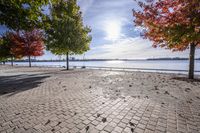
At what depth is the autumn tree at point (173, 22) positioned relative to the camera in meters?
8.14

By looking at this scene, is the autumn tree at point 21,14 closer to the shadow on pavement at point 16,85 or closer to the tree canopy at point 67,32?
the shadow on pavement at point 16,85

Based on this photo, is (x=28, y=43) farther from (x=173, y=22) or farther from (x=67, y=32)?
(x=173, y=22)

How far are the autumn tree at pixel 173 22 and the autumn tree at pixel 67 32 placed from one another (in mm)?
11809

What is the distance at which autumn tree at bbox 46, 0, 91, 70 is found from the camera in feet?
68.8

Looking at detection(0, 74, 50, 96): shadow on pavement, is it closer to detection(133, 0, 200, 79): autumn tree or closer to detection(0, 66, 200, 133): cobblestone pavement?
detection(0, 66, 200, 133): cobblestone pavement

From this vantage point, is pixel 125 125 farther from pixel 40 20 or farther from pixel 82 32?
pixel 82 32

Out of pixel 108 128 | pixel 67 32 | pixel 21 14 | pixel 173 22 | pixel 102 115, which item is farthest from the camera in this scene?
pixel 67 32

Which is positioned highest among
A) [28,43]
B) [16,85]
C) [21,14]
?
[28,43]

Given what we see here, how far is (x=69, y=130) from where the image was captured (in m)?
3.60

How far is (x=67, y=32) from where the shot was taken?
21.2 m

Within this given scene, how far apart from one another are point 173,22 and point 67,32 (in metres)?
15.5

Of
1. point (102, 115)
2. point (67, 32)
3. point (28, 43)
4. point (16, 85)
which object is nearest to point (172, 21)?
point (102, 115)

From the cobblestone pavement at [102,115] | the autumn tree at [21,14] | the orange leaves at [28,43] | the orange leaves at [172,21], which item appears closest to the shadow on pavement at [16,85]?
the cobblestone pavement at [102,115]

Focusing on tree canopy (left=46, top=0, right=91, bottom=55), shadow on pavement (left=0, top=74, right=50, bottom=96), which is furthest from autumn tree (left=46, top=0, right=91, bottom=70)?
shadow on pavement (left=0, top=74, right=50, bottom=96)
